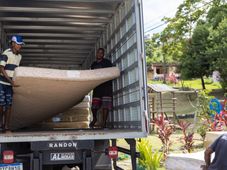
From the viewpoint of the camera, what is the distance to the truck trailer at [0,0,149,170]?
475cm

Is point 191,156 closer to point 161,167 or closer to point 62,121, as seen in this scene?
point 161,167

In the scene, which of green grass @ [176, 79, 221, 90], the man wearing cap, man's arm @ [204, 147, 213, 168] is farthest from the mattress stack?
green grass @ [176, 79, 221, 90]

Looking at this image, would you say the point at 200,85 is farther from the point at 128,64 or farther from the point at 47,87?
the point at 47,87

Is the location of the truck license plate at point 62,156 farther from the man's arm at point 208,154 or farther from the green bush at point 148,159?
the green bush at point 148,159

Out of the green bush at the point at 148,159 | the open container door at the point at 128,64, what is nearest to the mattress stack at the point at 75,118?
the open container door at the point at 128,64

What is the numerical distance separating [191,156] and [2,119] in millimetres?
3026

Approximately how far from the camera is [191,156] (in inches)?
242

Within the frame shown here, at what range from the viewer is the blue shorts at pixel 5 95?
541 centimetres

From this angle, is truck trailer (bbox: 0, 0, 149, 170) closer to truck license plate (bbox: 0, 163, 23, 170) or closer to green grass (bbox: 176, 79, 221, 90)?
truck license plate (bbox: 0, 163, 23, 170)

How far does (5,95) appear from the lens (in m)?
5.45

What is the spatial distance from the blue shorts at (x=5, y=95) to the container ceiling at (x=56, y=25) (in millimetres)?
1595

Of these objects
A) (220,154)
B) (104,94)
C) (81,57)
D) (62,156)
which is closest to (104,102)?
(104,94)

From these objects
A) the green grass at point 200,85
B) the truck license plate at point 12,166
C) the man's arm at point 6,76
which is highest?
the green grass at point 200,85

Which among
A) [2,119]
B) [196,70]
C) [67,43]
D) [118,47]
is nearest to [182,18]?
[196,70]
